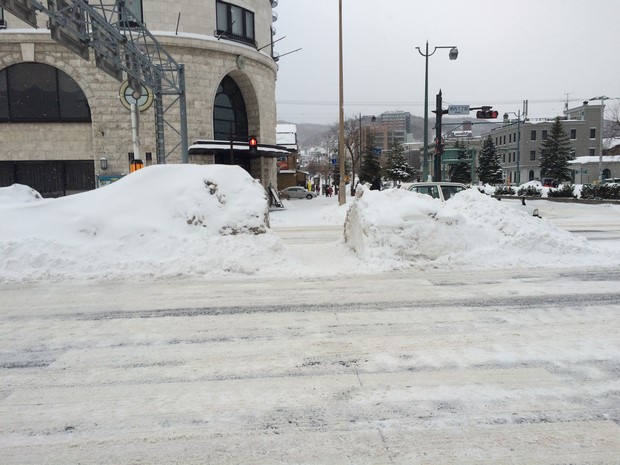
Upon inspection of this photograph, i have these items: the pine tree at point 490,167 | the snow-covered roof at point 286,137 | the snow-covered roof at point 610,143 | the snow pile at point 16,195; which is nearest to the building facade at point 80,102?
the snow pile at point 16,195

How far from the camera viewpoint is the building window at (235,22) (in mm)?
27781

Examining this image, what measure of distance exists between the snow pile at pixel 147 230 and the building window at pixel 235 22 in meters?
21.7

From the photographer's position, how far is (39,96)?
2523 centimetres

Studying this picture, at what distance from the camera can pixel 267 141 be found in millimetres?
31172

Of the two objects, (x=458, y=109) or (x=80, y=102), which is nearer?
(x=80, y=102)

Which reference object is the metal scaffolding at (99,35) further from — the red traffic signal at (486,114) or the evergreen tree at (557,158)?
the evergreen tree at (557,158)

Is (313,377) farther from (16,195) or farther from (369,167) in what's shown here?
(369,167)

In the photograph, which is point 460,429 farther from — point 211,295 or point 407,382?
point 211,295

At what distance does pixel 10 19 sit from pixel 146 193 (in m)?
22.3

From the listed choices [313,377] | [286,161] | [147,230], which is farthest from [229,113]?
[286,161]

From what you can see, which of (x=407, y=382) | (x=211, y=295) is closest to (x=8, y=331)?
(x=211, y=295)

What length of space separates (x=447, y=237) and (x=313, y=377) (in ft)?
18.8

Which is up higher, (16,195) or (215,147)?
(215,147)

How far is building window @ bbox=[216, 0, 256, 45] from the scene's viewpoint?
2778cm
